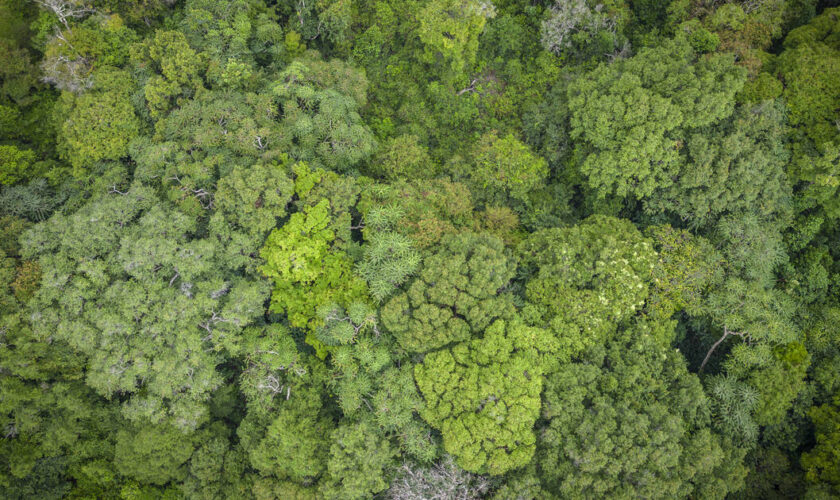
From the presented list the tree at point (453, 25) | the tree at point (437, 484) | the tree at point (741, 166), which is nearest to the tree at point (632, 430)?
the tree at point (437, 484)

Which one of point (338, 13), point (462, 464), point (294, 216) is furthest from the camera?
point (338, 13)

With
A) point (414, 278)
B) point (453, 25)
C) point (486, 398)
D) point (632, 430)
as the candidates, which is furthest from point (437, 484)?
point (453, 25)

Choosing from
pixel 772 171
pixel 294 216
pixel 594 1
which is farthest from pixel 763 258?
pixel 294 216

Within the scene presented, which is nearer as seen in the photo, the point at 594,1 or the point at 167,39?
the point at 167,39

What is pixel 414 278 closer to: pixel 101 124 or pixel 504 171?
pixel 504 171

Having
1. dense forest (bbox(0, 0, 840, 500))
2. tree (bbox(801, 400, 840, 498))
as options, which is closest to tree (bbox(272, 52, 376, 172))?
dense forest (bbox(0, 0, 840, 500))

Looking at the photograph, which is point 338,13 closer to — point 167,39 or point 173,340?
point 167,39
